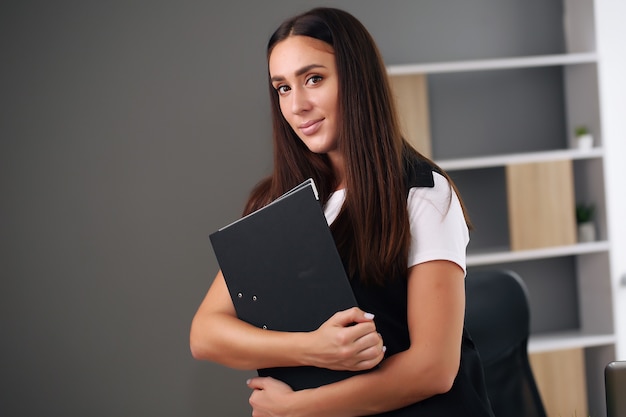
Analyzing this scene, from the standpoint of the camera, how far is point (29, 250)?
11.9ft

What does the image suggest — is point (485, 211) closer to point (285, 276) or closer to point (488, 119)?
point (488, 119)

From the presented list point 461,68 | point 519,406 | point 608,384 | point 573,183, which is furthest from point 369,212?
point 573,183

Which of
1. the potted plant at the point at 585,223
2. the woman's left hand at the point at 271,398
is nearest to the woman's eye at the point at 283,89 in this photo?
the woman's left hand at the point at 271,398

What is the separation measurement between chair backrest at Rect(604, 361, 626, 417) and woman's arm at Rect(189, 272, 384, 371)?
35 cm

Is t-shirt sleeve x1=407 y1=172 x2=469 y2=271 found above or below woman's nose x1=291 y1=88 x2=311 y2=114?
below

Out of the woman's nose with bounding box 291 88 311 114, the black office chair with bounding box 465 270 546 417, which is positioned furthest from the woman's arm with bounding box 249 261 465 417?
the black office chair with bounding box 465 270 546 417

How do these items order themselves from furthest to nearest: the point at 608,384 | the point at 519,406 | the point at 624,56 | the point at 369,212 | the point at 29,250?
the point at 624,56, the point at 29,250, the point at 519,406, the point at 369,212, the point at 608,384

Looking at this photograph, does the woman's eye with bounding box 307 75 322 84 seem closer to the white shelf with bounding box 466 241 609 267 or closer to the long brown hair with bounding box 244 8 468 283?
the long brown hair with bounding box 244 8 468 283

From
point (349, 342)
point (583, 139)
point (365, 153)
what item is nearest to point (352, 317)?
point (349, 342)

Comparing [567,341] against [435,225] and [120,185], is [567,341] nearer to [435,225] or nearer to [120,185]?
[120,185]

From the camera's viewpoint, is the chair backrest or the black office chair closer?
the chair backrest

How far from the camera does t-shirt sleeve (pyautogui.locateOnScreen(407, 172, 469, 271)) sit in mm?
1323

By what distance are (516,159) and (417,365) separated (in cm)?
254

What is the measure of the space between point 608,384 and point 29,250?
295 cm
